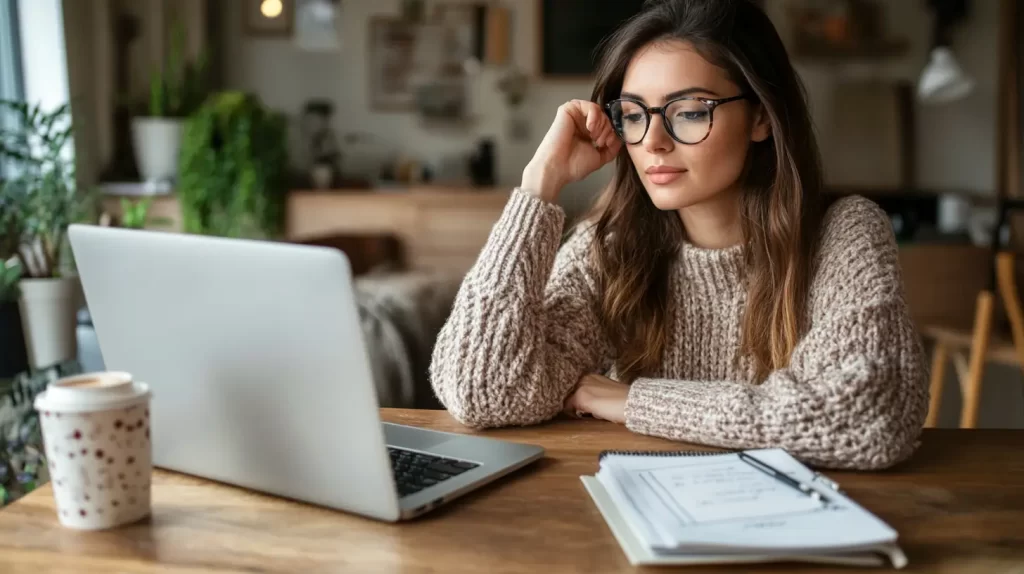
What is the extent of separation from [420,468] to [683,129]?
0.61 m

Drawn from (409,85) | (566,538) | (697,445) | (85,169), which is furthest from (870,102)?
(566,538)

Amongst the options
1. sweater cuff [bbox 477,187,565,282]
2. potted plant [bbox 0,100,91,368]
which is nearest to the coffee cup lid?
sweater cuff [bbox 477,187,565,282]

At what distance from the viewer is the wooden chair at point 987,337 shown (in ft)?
7.73

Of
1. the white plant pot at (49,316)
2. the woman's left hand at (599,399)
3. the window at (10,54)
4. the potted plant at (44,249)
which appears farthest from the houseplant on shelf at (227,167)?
the woman's left hand at (599,399)

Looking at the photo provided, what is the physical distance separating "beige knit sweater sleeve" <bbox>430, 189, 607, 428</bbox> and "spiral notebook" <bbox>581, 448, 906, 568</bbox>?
24cm

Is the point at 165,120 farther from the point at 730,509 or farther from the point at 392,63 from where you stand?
the point at 730,509

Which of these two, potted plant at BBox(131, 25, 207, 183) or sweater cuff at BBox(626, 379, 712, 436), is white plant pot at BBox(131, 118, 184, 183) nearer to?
potted plant at BBox(131, 25, 207, 183)

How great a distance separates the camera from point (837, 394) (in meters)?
0.98

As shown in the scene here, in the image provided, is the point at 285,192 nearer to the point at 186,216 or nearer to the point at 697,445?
the point at 186,216

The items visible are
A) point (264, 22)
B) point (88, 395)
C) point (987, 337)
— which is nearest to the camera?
point (88, 395)

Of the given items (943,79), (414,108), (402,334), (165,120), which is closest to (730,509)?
(402,334)

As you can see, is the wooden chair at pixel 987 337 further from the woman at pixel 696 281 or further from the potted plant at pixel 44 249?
the potted plant at pixel 44 249

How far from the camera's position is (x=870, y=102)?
4.49 m

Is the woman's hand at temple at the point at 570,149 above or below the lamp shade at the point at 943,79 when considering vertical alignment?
below
